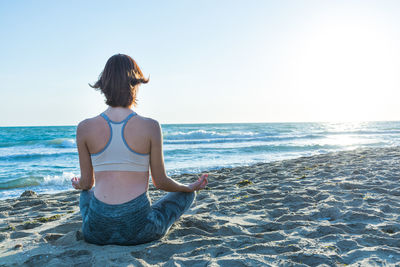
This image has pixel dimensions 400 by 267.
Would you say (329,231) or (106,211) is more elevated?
(106,211)

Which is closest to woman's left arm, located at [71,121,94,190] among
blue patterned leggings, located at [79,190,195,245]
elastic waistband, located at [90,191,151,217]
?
blue patterned leggings, located at [79,190,195,245]

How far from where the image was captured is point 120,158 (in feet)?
7.22

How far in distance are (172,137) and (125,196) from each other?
25497 millimetres

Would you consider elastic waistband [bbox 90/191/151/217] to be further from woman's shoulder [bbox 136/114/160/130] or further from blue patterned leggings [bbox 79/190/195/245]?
woman's shoulder [bbox 136/114/160/130]

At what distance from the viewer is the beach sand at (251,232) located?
88.0 inches

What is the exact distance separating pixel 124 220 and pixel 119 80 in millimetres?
1060

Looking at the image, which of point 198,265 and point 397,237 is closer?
point 198,265

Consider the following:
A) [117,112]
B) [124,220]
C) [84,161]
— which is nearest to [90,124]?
[117,112]

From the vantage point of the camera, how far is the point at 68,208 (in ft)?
13.9

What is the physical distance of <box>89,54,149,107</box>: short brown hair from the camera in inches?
87.8

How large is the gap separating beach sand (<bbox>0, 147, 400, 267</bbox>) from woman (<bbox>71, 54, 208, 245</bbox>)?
228 mm

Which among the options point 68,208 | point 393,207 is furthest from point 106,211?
point 393,207

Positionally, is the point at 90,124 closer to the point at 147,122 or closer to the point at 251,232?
the point at 147,122

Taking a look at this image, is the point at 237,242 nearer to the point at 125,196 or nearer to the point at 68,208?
the point at 125,196
